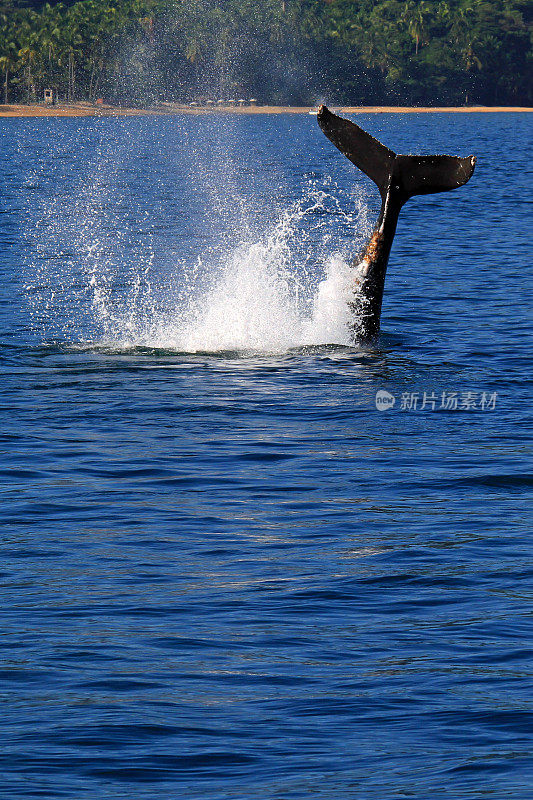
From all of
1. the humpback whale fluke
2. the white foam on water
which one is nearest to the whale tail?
the humpback whale fluke

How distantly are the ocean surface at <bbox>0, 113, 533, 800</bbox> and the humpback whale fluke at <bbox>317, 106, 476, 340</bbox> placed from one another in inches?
35.1

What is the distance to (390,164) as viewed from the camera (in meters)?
19.2

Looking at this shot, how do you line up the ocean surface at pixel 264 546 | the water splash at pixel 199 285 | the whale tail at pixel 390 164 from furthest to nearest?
the water splash at pixel 199 285 < the whale tail at pixel 390 164 < the ocean surface at pixel 264 546

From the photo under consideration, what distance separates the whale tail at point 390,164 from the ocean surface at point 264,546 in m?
1.87

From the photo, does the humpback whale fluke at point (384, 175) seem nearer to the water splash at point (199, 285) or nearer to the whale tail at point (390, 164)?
the whale tail at point (390, 164)

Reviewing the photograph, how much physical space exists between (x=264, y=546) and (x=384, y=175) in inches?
360

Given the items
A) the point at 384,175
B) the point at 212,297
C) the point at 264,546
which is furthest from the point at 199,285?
the point at 264,546

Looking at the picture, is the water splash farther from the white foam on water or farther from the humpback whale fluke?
the humpback whale fluke

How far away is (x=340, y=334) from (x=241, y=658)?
12.2 metres

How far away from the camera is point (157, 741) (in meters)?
8.05

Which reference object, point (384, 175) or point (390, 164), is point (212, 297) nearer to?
point (384, 175)

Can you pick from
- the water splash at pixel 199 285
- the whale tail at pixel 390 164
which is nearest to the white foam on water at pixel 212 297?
the water splash at pixel 199 285

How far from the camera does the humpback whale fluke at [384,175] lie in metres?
18.5

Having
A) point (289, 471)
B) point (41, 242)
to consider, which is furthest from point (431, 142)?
point (289, 471)
